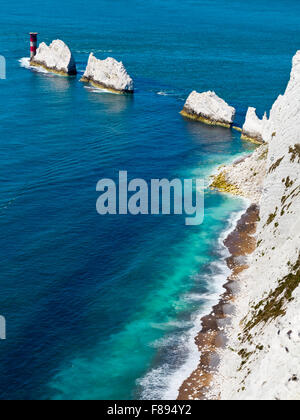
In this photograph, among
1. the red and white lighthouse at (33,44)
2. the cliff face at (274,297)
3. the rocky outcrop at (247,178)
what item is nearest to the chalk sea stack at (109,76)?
the red and white lighthouse at (33,44)

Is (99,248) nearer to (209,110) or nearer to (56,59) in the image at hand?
(209,110)

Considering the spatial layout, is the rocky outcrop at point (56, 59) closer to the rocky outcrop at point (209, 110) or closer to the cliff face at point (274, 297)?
the rocky outcrop at point (209, 110)

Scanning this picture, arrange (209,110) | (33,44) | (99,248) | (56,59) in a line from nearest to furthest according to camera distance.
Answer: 1. (99,248)
2. (209,110)
3. (56,59)
4. (33,44)

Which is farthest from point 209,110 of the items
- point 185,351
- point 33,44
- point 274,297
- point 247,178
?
point 274,297

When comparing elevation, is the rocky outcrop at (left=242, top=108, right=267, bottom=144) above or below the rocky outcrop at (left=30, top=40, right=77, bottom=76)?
below

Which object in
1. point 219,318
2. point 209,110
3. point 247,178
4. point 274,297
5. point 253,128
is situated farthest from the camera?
point 209,110

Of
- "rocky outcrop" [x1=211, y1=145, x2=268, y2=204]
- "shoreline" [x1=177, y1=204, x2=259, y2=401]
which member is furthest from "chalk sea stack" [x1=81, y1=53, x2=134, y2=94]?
"shoreline" [x1=177, y1=204, x2=259, y2=401]

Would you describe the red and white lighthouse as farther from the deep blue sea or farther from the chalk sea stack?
the deep blue sea
